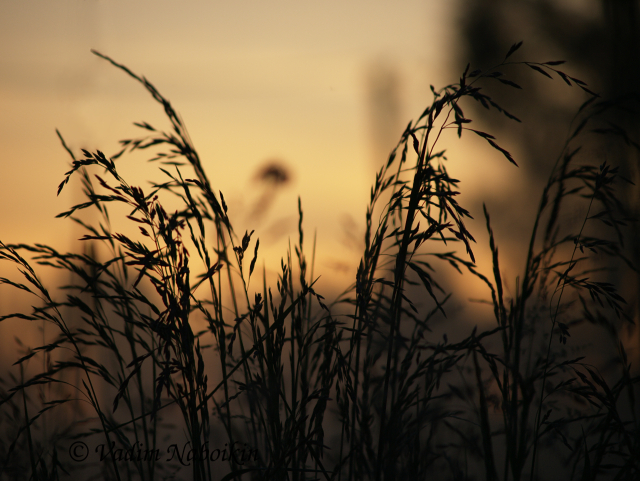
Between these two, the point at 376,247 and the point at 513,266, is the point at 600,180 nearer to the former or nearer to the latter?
the point at 376,247

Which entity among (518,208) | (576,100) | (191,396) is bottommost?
(191,396)

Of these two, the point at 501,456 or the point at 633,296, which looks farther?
the point at 633,296

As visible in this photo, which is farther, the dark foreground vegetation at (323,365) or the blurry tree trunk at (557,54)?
the blurry tree trunk at (557,54)

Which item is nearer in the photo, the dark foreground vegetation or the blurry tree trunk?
the dark foreground vegetation

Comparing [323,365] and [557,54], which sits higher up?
[557,54]

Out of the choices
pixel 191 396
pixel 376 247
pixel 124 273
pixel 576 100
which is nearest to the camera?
pixel 191 396

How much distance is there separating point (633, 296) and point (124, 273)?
224 cm

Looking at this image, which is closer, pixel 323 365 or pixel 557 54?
pixel 323 365

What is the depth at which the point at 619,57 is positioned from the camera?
8.05 ft

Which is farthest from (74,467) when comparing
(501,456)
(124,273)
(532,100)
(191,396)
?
(532,100)

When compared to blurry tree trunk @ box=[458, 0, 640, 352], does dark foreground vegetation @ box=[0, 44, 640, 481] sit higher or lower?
lower

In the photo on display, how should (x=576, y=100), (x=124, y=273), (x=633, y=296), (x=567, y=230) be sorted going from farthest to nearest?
(x=576, y=100) → (x=633, y=296) → (x=567, y=230) → (x=124, y=273)

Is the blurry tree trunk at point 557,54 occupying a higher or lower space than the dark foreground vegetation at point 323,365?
higher

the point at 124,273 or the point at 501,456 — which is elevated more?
the point at 124,273
